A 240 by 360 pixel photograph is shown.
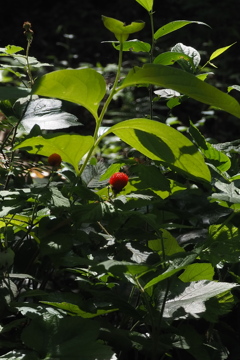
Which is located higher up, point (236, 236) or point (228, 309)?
point (236, 236)

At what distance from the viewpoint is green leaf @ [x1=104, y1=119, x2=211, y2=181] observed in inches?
42.4

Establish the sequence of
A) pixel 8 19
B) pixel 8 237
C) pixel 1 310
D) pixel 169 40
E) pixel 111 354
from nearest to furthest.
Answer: pixel 111 354 → pixel 1 310 → pixel 8 237 → pixel 169 40 → pixel 8 19

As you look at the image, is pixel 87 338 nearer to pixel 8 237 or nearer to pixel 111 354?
pixel 111 354

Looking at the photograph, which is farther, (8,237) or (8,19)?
(8,19)

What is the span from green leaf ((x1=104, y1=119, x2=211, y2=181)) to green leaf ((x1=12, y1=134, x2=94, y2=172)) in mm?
81

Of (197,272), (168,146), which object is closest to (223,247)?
(197,272)

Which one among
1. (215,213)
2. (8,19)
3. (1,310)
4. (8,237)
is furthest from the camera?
(8,19)

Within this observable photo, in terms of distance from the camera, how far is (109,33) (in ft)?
22.3

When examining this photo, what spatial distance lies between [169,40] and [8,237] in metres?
5.55

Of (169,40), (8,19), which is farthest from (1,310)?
(8,19)

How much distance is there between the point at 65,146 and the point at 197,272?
344mm

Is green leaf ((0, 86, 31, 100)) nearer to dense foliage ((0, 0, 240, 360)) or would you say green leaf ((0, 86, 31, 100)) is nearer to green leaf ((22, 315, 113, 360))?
dense foliage ((0, 0, 240, 360))

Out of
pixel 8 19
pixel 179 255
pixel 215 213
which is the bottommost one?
pixel 8 19

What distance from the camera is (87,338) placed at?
93 centimetres
